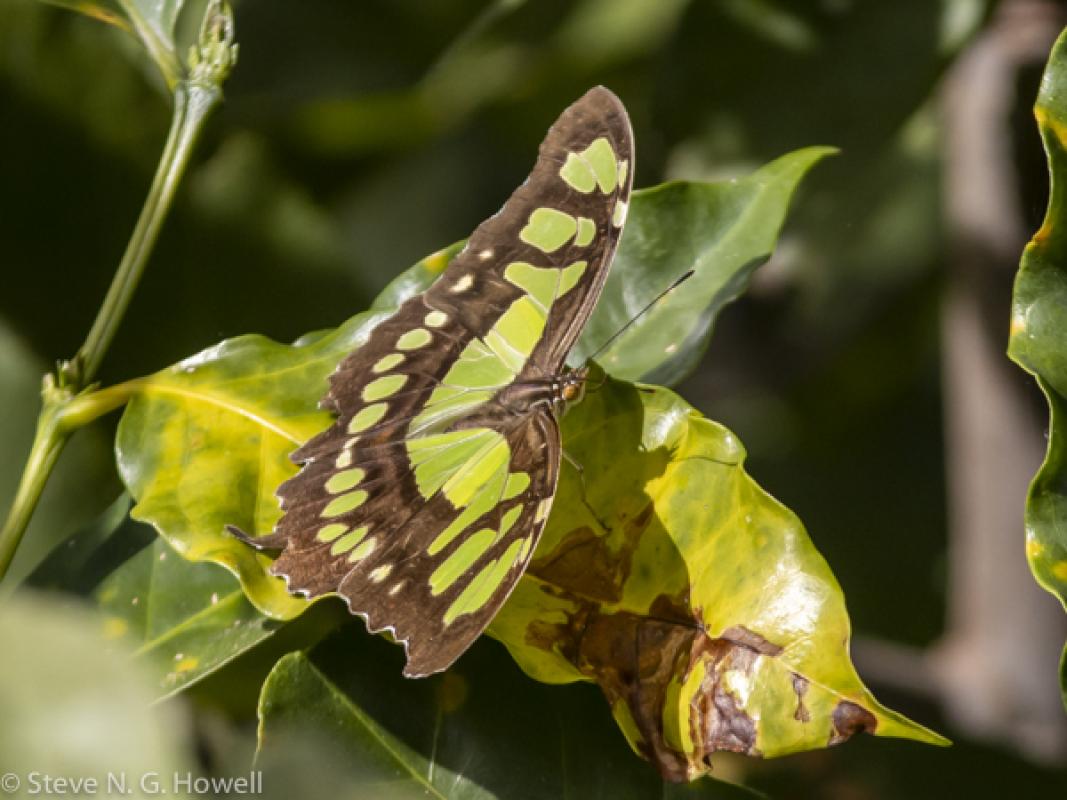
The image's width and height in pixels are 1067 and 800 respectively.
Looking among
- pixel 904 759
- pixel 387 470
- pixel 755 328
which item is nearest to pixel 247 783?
pixel 387 470

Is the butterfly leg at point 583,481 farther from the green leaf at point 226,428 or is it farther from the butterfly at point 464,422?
the green leaf at point 226,428

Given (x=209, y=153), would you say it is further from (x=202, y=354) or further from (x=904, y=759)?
(x=904, y=759)

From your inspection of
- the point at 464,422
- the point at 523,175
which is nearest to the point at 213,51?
the point at 464,422

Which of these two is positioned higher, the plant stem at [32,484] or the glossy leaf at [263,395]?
the glossy leaf at [263,395]

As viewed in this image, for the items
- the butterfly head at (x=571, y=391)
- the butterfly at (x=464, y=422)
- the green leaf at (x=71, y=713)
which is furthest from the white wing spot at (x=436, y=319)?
the green leaf at (x=71, y=713)

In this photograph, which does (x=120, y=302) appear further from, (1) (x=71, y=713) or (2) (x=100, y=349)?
(1) (x=71, y=713)
